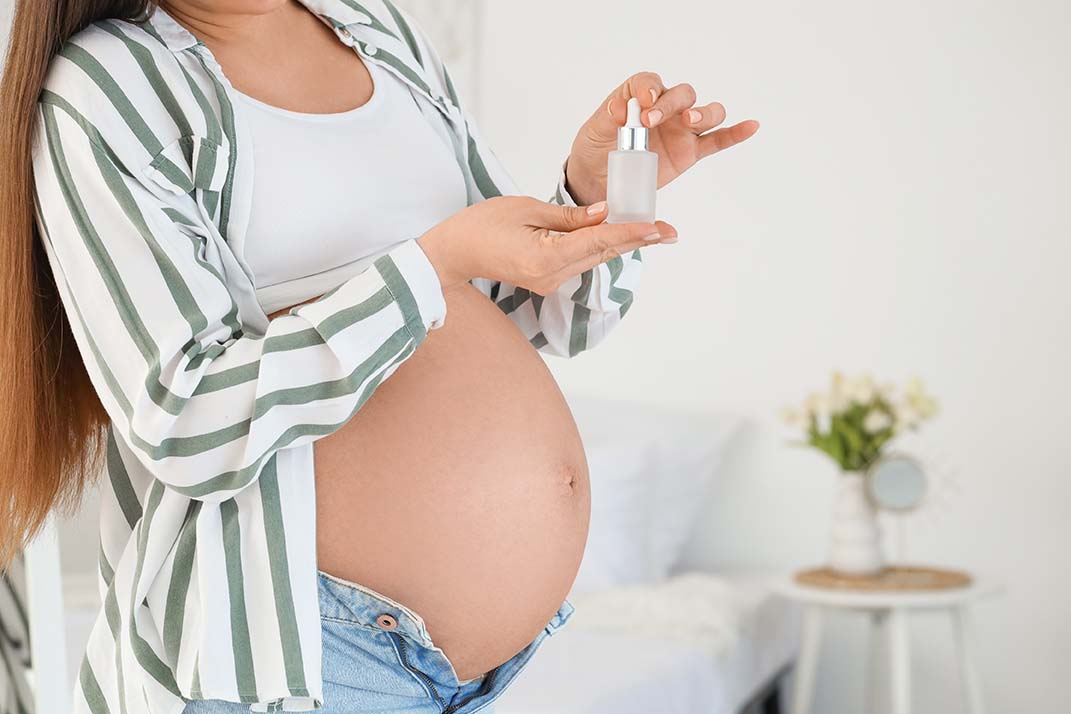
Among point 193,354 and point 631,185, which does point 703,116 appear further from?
point 193,354

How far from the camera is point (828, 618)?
284 centimetres

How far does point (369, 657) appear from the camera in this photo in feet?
2.94

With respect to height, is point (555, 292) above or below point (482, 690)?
above

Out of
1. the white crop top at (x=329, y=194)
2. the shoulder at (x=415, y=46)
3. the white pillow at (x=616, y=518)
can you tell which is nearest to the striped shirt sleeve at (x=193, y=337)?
the white crop top at (x=329, y=194)

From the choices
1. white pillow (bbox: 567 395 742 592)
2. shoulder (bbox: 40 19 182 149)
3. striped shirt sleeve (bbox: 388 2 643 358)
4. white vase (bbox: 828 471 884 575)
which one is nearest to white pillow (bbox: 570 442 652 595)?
white pillow (bbox: 567 395 742 592)

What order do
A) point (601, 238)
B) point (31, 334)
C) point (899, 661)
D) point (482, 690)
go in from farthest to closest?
1. point (899, 661)
2. point (482, 690)
3. point (31, 334)
4. point (601, 238)

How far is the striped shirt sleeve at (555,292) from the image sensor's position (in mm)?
1073

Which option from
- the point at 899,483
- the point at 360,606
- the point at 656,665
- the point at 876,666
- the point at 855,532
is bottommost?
the point at 876,666

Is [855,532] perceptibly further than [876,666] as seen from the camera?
No

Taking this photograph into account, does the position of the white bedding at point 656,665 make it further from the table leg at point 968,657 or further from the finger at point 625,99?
the finger at point 625,99

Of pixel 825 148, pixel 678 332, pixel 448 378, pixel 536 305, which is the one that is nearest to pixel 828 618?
pixel 678 332

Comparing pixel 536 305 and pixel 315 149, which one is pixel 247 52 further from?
pixel 536 305

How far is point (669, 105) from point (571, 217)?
158 millimetres

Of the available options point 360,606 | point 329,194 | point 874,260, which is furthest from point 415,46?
point 874,260
